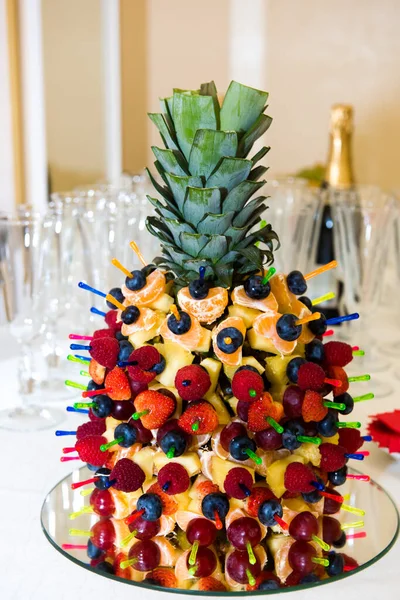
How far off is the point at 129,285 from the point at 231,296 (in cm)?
10

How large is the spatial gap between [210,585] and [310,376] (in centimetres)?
20

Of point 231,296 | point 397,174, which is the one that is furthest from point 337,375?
point 397,174

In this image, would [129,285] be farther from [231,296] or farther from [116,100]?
[116,100]

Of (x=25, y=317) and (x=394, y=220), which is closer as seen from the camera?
(x=25, y=317)

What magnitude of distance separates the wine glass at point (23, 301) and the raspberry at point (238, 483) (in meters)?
0.44

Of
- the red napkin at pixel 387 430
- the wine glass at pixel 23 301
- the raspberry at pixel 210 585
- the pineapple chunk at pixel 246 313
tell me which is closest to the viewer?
the raspberry at pixel 210 585

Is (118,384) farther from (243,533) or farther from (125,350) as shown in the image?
(243,533)

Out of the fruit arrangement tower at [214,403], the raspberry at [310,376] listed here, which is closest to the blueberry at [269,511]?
the fruit arrangement tower at [214,403]

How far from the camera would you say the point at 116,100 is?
11.7 ft

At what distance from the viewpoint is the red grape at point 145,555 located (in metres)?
0.68

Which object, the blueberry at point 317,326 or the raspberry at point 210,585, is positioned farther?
the blueberry at point 317,326

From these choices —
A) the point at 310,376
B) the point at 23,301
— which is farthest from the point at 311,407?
the point at 23,301

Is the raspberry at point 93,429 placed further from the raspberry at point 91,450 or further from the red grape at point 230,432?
the red grape at point 230,432

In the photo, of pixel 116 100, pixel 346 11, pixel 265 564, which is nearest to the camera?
pixel 265 564
